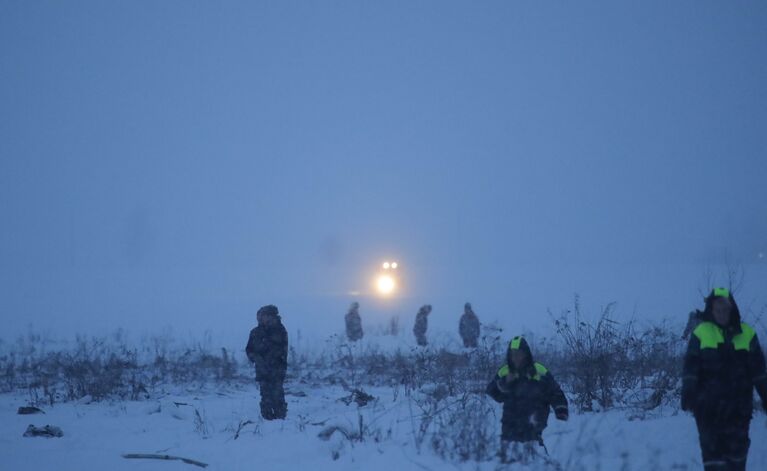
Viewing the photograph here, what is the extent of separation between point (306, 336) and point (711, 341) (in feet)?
69.1

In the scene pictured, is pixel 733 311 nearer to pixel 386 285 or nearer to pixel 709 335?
pixel 709 335

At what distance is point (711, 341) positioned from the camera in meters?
4.80

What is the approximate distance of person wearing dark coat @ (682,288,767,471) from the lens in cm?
474

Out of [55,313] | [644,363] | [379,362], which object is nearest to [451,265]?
[55,313]

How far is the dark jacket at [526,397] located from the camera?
19.7 feet

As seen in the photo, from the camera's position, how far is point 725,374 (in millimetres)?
4766

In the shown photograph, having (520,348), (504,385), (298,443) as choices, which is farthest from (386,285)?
(520,348)

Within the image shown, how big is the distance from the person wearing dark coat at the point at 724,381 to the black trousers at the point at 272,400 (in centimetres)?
631

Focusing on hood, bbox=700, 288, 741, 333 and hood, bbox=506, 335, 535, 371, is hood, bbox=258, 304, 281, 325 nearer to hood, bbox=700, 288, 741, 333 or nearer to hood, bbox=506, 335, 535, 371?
hood, bbox=506, 335, 535, 371

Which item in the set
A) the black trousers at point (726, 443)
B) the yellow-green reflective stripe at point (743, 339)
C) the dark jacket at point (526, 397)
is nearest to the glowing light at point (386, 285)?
the dark jacket at point (526, 397)

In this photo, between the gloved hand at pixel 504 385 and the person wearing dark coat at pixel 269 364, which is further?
the person wearing dark coat at pixel 269 364

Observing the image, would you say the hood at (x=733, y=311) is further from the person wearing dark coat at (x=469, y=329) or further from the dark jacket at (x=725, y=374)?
the person wearing dark coat at (x=469, y=329)

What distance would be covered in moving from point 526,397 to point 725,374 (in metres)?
1.96

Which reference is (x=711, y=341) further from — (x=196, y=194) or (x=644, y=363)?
(x=196, y=194)
